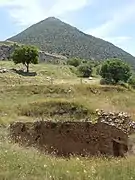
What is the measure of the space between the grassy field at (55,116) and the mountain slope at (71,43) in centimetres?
6676

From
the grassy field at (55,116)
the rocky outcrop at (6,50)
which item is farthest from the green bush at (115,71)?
the rocky outcrop at (6,50)

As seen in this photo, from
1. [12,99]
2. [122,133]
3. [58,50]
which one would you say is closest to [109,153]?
[122,133]

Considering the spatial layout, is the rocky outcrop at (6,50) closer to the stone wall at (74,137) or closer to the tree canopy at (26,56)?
the tree canopy at (26,56)

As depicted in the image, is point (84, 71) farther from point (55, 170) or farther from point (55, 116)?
point (55, 170)

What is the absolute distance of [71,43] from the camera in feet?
404

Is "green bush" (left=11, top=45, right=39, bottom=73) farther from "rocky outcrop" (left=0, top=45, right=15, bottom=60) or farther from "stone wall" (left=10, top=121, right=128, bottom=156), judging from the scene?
"stone wall" (left=10, top=121, right=128, bottom=156)

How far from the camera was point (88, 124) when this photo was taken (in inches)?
586

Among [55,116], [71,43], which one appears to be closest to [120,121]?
[55,116]

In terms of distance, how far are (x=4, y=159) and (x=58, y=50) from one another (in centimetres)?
11040

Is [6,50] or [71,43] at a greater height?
[71,43]

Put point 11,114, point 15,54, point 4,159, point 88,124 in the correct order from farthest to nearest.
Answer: point 15,54, point 11,114, point 88,124, point 4,159

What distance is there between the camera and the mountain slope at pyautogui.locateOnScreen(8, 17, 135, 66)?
11750 cm

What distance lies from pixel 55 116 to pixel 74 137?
14.0 feet

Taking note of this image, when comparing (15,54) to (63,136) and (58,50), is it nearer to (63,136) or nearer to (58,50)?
(63,136)
